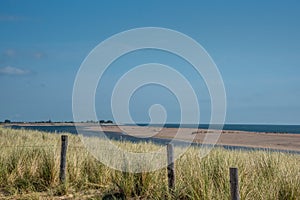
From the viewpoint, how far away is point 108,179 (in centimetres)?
863

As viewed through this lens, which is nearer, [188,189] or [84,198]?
[188,189]

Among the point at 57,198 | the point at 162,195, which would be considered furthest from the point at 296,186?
the point at 57,198

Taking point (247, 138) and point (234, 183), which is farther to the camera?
point (247, 138)

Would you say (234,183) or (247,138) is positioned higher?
(247,138)

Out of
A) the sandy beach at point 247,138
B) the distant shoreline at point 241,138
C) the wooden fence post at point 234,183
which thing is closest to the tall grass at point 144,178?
the wooden fence post at point 234,183

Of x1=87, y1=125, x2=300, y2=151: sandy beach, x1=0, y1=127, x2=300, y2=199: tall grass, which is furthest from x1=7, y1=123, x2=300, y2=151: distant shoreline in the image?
x1=0, y1=127, x2=300, y2=199: tall grass

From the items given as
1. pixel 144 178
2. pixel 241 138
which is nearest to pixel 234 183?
pixel 144 178

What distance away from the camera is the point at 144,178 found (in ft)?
24.5

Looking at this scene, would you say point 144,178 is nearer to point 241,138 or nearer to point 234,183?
point 234,183

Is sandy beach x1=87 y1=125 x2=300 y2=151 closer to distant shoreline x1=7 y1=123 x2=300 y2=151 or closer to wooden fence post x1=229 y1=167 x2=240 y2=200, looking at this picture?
distant shoreline x1=7 y1=123 x2=300 y2=151

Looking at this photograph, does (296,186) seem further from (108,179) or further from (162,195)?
(108,179)

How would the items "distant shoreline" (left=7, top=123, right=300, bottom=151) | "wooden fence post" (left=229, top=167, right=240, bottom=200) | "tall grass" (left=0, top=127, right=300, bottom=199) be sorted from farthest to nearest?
"distant shoreline" (left=7, top=123, right=300, bottom=151)
"tall grass" (left=0, top=127, right=300, bottom=199)
"wooden fence post" (left=229, top=167, right=240, bottom=200)

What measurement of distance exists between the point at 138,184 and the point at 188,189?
4.29 feet

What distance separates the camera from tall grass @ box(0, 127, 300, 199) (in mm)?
6045
